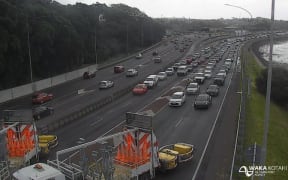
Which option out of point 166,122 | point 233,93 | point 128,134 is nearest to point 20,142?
point 128,134

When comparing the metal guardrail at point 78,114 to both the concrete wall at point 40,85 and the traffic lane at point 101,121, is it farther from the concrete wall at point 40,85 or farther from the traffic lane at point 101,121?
the concrete wall at point 40,85

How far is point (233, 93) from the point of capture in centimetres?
4841

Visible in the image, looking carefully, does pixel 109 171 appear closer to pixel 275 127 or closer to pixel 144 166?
pixel 144 166

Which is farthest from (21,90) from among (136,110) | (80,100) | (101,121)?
(101,121)

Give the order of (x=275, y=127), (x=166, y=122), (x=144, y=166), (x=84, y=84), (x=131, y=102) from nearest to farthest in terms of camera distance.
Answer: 1. (x=144, y=166)
2. (x=166, y=122)
3. (x=275, y=127)
4. (x=131, y=102)
5. (x=84, y=84)

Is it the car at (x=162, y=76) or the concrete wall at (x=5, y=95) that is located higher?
the car at (x=162, y=76)

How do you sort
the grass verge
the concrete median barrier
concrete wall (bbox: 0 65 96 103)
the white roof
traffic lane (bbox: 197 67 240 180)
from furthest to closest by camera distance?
the concrete median barrier → concrete wall (bbox: 0 65 96 103) → the grass verge → traffic lane (bbox: 197 67 240 180) → the white roof

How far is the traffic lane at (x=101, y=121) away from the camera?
3040 cm

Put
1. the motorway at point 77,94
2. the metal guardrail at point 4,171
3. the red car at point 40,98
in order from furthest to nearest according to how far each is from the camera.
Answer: the red car at point 40,98, the motorway at point 77,94, the metal guardrail at point 4,171

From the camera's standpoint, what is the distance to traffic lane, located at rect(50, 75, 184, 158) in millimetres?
30397

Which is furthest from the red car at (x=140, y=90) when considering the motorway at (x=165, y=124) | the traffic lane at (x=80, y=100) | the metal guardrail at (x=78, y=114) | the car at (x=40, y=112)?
the car at (x=40, y=112)

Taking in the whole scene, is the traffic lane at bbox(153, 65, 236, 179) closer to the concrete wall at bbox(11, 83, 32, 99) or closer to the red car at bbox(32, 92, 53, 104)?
the red car at bbox(32, 92, 53, 104)

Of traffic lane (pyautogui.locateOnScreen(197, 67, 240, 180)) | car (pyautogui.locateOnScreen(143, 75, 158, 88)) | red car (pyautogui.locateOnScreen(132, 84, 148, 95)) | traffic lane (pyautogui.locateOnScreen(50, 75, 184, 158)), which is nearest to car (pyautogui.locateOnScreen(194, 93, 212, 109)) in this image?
traffic lane (pyautogui.locateOnScreen(197, 67, 240, 180))

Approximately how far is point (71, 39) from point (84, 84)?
31.6 feet
